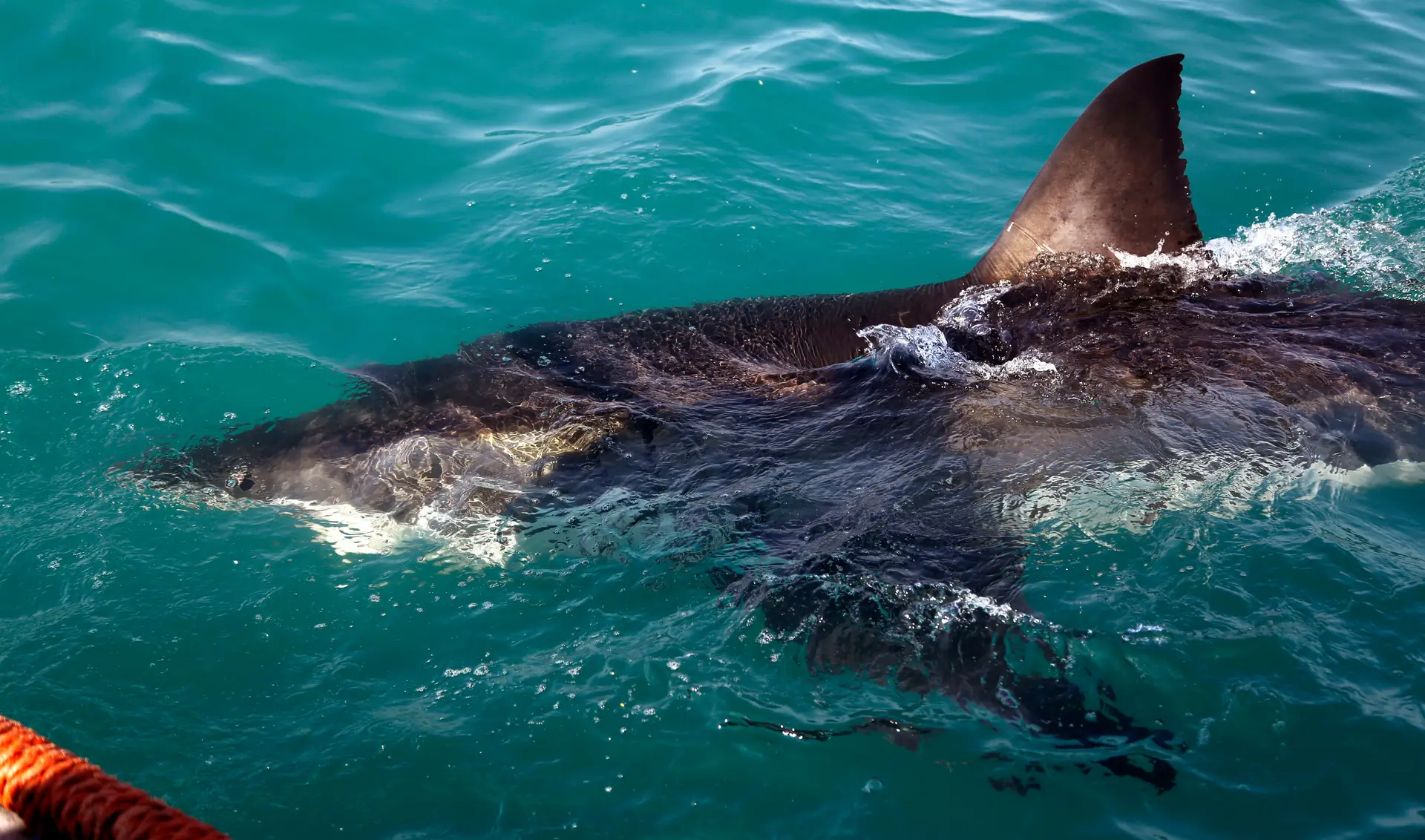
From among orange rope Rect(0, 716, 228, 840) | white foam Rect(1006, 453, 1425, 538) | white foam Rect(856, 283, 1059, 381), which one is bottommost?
white foam Rect(1006, 453, 1425, 538)

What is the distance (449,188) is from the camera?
8930mm

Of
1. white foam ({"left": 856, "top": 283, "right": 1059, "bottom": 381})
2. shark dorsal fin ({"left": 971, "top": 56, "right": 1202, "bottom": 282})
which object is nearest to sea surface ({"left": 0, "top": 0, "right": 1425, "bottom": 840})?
white foam ({"left": 856, "top": 283, "right": 1059, "bottom": 381})

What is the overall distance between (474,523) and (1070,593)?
3041 millimetres

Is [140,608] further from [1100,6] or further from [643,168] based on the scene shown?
[1100,6]

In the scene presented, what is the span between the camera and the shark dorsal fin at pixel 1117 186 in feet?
18.1

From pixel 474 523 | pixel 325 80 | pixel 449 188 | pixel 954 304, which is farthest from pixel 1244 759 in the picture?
pixel 325 80

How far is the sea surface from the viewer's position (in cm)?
383

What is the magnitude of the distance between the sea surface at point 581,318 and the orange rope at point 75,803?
216 cm

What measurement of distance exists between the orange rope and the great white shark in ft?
9.73

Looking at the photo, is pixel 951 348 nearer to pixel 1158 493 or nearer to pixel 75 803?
pixel 1158 493

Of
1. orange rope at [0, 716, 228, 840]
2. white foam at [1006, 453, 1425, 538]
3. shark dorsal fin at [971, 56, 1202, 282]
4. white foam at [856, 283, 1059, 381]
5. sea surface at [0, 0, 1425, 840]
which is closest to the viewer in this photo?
orange rope at [0, 716, 228, 840]

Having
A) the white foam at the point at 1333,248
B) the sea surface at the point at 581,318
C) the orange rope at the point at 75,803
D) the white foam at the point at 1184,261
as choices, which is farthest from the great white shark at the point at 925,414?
the orange rope at the point at 75,803

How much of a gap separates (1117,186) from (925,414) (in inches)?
77.8

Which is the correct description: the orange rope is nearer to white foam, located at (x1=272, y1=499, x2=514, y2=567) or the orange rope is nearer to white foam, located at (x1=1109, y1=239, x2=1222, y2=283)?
white foam, located at (x1=272, y1=499, x2=514, y2=567)
